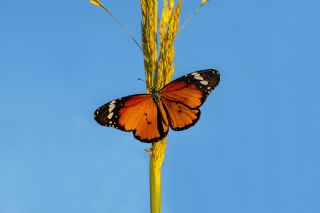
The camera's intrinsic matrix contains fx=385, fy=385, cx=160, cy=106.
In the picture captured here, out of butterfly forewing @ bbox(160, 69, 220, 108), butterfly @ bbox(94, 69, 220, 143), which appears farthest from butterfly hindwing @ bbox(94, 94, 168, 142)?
butterfly forewing @ bbox(160, 69, 220, 108)

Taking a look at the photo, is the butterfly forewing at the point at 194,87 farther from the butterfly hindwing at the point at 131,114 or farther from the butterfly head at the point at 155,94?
the butterfly hindwing at the point at 131,114

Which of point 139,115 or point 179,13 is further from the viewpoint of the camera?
point 139,115

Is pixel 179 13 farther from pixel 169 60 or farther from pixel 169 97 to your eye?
pixel 169 97

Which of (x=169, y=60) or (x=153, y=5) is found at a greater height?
(x=153, y=5)

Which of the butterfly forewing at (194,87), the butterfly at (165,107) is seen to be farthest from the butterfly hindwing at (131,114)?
the butterfly forewing at (194,87)

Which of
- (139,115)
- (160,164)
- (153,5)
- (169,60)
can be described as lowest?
(160,164)

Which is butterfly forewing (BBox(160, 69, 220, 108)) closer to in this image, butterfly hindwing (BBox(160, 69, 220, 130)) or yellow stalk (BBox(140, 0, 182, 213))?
butterfly hindwing (BBox(160, 69, 220, 130))

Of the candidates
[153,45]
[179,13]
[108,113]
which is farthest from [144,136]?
[179,13]

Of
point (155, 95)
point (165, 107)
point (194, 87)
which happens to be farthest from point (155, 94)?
point (194, 87)
